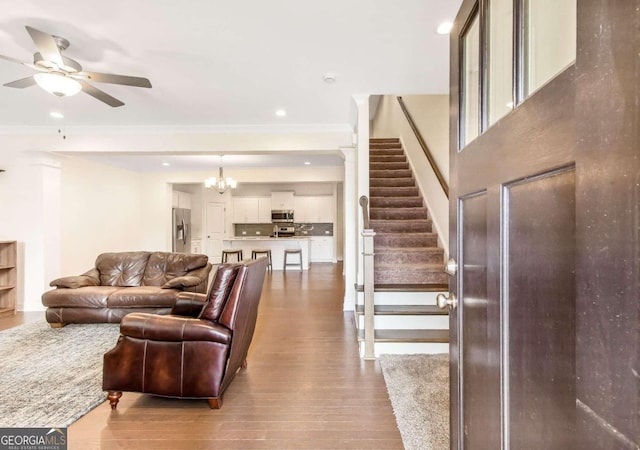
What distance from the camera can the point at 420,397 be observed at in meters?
2.23

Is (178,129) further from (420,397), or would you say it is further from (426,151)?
(420,397)

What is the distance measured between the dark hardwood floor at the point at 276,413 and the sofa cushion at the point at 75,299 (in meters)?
1.90

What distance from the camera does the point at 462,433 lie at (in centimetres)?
111

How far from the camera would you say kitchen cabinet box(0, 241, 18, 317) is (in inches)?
172

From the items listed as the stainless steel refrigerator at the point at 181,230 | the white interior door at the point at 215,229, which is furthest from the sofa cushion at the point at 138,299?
the white interior door at the point at 215,229

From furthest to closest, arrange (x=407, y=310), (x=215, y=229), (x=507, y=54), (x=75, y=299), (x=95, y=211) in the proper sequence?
(x=215, y=229) < (x=95, y=211) < (x=75, y=299) < (x=407, y=310) < (x=507, y=54)

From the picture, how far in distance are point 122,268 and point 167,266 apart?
1.96 feet

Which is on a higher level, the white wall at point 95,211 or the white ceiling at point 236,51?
the white ceiling at point 236,51

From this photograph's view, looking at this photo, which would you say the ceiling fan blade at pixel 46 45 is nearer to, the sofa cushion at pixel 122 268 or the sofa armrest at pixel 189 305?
the sofa armrest at pixel 189 305

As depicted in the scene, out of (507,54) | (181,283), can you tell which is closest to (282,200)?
(181,283)

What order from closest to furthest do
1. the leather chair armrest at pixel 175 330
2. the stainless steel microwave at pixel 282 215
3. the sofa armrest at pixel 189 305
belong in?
1. the leather chair armrest at pixel 175 330
2. the sofa armrest at pixel 189 305
3. the stainless steel microwave at pixel 282 215

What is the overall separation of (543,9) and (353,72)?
244 centimetres

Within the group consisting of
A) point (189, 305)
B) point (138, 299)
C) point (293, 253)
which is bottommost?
point (138, 299)

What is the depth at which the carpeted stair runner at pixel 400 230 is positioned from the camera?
3625 mm
